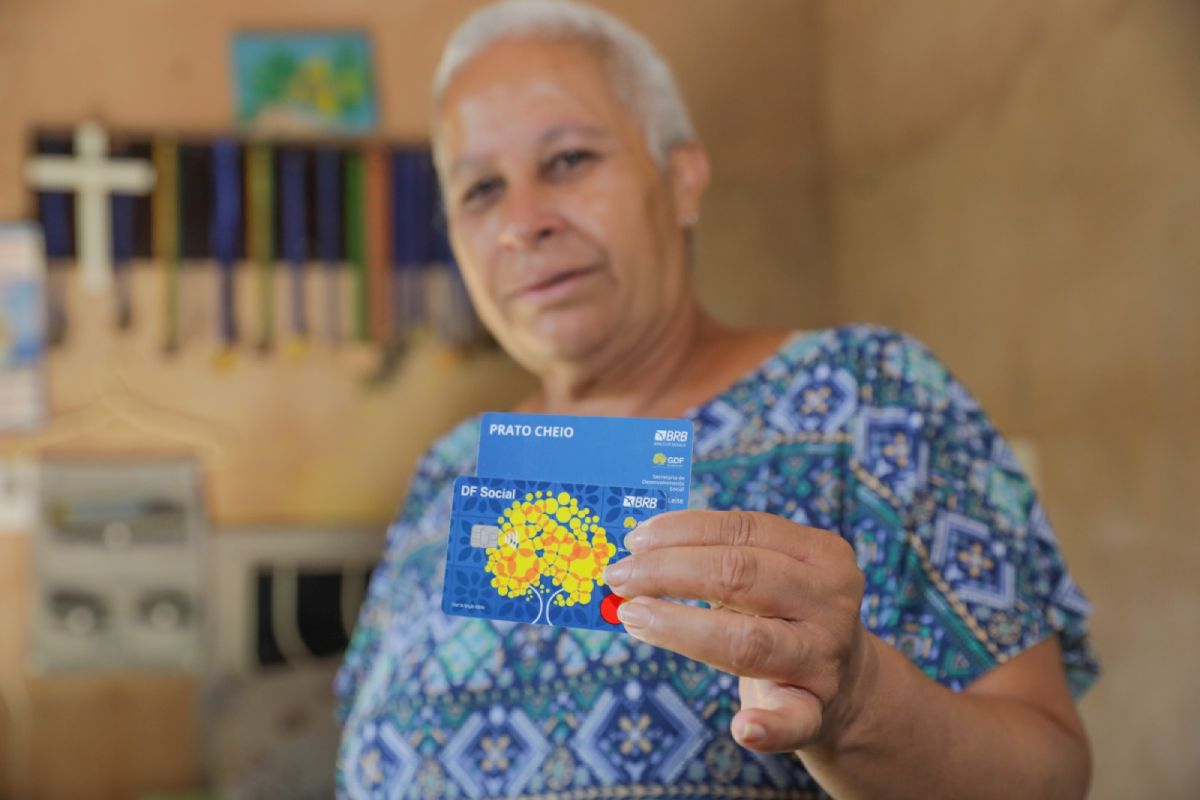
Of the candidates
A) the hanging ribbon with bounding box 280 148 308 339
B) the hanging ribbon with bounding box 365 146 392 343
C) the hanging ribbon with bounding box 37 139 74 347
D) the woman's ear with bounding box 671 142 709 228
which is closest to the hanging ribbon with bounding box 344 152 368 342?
the hanging ribbon with bounding box 365 146 392 343

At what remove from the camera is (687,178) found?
1211 millimetres

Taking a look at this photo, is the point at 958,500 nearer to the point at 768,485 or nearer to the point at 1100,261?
the point at 768,485

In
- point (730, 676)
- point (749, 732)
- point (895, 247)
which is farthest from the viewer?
→ point (895, 247)

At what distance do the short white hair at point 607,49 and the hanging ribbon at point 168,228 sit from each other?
2036mm

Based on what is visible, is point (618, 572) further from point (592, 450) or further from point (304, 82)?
point (304, 82)

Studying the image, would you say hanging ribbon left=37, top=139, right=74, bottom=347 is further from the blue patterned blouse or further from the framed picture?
the blue patterned blouse

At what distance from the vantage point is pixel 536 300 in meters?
1.05

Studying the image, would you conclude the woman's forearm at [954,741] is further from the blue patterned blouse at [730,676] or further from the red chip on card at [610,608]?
the red chip on card at [610,608]

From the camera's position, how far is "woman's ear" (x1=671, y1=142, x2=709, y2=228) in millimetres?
1191

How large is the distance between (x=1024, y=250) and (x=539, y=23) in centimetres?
118

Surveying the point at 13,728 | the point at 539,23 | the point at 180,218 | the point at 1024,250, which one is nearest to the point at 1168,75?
the point at 1024,250

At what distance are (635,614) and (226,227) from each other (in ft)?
8.72

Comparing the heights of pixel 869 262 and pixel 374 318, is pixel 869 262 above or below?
above

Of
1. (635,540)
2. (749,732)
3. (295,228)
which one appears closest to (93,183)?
(295,228)
